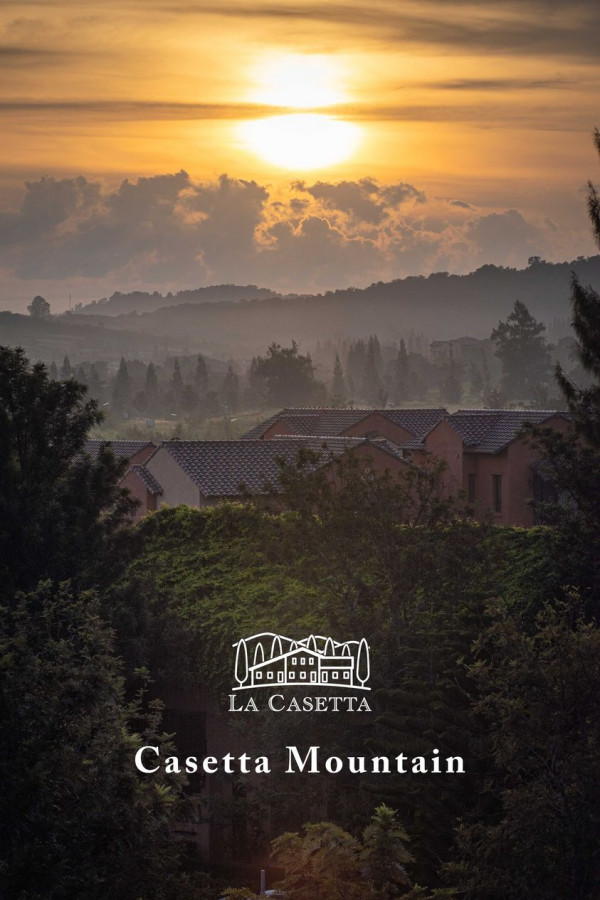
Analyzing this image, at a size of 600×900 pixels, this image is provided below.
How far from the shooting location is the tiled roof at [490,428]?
158 ft

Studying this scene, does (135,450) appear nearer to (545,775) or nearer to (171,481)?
(171,481)

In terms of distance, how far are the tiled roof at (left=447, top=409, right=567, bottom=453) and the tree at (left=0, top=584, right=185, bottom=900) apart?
3434cm

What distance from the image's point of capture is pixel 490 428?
49875 millimetres

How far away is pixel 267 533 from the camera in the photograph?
27031 millimetres

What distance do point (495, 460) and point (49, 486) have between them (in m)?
26.4

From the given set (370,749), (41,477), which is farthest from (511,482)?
(370,749)

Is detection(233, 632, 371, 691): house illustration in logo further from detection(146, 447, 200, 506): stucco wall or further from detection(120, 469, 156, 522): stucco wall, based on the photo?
detection(120, 469, 156, 522): stucco wall

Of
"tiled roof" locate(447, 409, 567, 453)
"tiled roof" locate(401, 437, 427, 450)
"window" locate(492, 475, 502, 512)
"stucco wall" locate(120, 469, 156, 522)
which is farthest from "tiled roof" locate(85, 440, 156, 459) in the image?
"window" locate(492, 475, 502, 512)

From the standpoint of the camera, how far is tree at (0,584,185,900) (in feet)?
41.4

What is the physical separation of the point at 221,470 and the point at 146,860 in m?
29.9

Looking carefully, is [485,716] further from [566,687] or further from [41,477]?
[41,477]

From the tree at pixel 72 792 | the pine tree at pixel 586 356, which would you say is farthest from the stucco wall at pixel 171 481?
the tree at pixel 72 792

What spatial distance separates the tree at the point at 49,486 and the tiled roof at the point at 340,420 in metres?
32.3

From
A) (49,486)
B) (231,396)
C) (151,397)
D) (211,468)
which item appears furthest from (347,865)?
(151,397)
